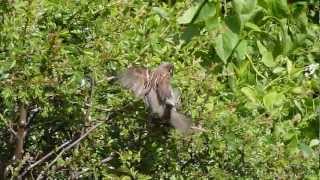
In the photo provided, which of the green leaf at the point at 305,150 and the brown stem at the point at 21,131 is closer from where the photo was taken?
the brown stem at the point at 21,131

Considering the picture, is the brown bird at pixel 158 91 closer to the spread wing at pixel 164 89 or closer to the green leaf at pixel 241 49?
the spread wing at pixel 164 89

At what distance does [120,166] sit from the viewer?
2498 millimetres

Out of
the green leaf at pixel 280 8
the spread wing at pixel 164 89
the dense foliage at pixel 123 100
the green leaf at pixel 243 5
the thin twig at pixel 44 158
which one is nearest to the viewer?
the dense foliage at pixel 123 100

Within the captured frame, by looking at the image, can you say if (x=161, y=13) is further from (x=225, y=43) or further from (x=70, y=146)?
(x=70, y=146)

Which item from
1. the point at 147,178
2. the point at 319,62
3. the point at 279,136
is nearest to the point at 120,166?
the point at 147,178

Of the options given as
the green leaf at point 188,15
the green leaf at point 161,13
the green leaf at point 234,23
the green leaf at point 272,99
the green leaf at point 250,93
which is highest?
the green leaf at point 161,13

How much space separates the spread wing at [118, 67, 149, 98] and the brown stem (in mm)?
311

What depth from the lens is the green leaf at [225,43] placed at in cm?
278

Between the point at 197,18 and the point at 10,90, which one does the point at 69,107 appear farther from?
the point at 197,18

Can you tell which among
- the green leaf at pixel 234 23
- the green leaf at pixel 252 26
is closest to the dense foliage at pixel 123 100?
the green leaf at pixel 234 23

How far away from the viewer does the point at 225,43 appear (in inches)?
110

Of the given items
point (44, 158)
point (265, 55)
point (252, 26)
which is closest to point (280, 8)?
point (252, 26)

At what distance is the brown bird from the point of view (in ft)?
7.74

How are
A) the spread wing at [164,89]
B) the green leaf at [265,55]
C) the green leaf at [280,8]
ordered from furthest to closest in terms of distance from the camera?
the green leaf at [265,55] → the green leaf at [280,8] → the spread wing at [164,89]
